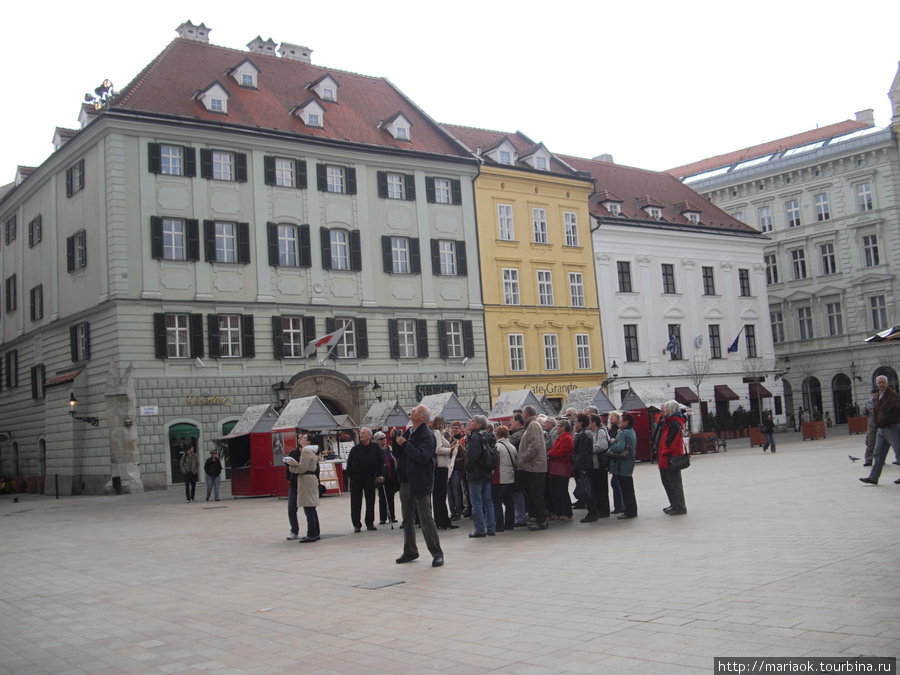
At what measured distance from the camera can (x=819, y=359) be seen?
59594 mm

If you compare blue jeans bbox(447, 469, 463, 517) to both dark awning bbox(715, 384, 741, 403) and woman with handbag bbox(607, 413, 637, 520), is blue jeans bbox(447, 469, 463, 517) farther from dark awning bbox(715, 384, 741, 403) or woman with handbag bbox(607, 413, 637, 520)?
dark awning bbox(715, 384, 741, 403)

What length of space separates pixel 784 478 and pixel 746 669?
49.0ft

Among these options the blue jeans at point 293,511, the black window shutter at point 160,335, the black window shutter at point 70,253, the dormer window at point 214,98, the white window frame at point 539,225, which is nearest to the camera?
the blue jeans at point 293,511

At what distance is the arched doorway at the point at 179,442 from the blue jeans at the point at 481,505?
69.2ft

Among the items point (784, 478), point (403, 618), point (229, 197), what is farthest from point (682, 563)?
point (229, 197)

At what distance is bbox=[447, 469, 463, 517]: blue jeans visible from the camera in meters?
16.1

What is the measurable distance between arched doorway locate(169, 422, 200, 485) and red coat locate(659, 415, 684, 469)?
22.4m

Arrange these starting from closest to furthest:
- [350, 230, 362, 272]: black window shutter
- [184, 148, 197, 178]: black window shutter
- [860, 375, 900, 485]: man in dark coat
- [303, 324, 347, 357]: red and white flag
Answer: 1. [860, 375, 900, 485]: man in dark coat
2. [184, 148, 197, 178]: black window shutter
3. [303, 324, 347, 357]: red and white flag
4. [350, 230, 362, 272]: black window shutter

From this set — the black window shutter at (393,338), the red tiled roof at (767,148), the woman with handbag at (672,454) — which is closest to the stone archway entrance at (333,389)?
the black window shutter at (393,338)

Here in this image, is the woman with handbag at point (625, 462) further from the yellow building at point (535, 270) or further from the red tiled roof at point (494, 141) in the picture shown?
the red tiled roof at point (494, 141)

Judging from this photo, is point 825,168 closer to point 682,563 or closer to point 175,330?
point 175,330

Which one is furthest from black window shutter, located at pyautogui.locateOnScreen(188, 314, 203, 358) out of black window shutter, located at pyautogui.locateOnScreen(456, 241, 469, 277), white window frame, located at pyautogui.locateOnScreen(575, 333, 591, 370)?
white window frame, located at pyautogui.locateOnScreen(575, 333, 591, 370)

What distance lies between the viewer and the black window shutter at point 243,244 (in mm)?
34475

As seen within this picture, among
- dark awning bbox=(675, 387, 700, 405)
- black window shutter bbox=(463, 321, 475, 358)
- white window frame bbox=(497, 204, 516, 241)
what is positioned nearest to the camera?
black window shutter bbox=(463, 321, 475, 358)
